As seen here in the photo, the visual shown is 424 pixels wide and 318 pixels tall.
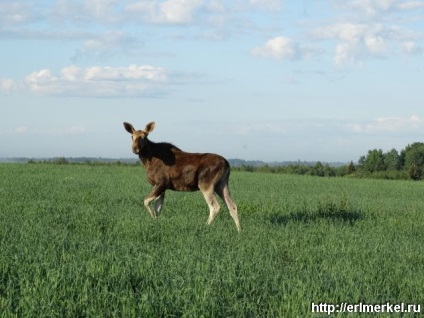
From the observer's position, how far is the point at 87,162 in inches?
2296

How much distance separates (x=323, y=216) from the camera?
17156mm

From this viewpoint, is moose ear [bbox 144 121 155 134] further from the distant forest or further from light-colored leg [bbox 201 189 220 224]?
the distant forest

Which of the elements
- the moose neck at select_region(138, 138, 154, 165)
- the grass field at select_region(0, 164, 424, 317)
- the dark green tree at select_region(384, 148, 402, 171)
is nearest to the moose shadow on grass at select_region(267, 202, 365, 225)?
the grass field at select_region(0, 164, 424, 317)

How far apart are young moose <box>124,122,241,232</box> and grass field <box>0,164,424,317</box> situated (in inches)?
23.5

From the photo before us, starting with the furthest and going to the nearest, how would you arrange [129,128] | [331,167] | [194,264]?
1. [331,167]
2. [129,128]
3. [194,264]

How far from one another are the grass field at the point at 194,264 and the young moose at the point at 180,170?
60 cm

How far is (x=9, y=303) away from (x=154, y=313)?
1.38m

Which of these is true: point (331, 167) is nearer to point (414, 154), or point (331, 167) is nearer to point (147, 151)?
point (414, 154)

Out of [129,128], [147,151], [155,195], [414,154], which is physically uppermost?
[414,154]

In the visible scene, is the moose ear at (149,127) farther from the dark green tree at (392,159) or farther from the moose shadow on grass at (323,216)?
the dark green tree at (392,159)

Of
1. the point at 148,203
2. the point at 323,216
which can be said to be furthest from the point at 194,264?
the point at 323,216

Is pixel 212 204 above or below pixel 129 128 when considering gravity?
below

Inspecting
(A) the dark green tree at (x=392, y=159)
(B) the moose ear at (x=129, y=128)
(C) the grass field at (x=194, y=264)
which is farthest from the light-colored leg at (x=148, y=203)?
(A) the dark green tree at (x=392, y=159)

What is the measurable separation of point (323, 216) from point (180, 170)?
14.9 feet
